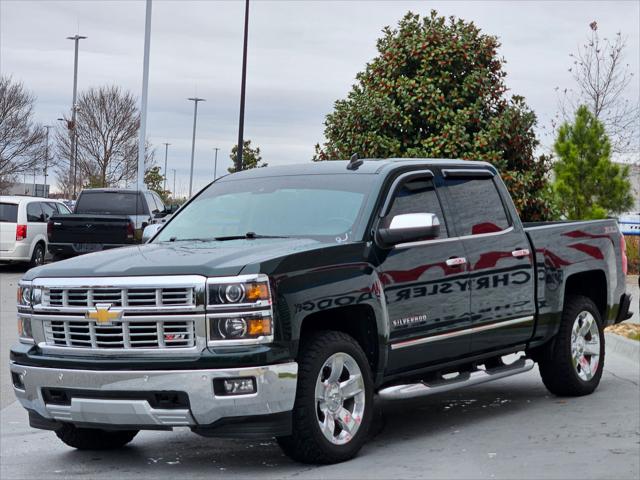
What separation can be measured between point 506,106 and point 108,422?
1619 cm

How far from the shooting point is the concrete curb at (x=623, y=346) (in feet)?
42.0

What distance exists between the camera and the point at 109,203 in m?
27.4

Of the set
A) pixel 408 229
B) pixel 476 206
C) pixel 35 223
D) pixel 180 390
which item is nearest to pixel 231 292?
pixel 180 390

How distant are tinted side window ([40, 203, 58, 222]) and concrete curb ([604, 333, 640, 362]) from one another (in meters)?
17.1

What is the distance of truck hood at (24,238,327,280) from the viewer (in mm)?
6707

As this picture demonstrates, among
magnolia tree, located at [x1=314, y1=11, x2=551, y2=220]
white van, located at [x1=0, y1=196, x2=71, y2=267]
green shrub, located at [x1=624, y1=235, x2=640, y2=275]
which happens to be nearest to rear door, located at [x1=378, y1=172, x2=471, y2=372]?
magnolia tree, located at [x1=314, y1=11, x2=551, y2=220]

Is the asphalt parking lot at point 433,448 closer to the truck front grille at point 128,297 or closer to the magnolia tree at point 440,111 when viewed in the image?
the truck front grille at point 128,297

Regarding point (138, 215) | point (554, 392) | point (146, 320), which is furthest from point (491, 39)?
point (146, 320)

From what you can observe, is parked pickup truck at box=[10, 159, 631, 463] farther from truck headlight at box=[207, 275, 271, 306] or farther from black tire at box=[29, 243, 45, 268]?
black tire at box=[29, 243, 45, 268]

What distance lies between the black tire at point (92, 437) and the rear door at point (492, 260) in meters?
2.56

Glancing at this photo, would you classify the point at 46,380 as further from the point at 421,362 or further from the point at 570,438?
the point at 570,438

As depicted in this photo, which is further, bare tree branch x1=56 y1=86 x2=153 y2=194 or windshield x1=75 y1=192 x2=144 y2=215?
bare tree branch x1=56 y1=86 x2=153 y2=194

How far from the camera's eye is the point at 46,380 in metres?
6.96

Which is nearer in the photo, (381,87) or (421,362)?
(421,362)
